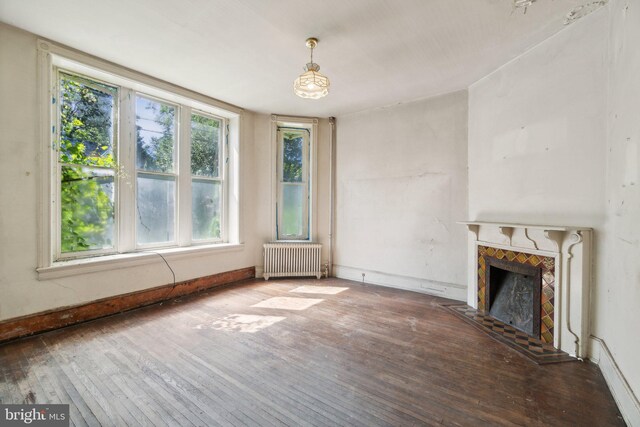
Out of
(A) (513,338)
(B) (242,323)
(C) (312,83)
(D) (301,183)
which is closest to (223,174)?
(D) (301,183)

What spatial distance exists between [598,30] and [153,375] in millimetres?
4723

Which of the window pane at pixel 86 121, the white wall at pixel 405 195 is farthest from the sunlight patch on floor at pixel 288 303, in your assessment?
the window pane at pixel 86 121

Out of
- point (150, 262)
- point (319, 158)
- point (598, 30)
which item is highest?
point (598, 30)

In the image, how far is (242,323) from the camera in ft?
10.3

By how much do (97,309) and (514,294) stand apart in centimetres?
491

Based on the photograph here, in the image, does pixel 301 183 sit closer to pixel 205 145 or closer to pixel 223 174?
pixel 223 174

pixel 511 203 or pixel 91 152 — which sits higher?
pixel 91 152

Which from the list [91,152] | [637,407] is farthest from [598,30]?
[91,152]

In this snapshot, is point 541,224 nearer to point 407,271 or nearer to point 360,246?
point 407,271

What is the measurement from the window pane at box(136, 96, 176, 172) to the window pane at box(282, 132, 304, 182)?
1.95 meters

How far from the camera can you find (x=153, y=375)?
2137 millimetres

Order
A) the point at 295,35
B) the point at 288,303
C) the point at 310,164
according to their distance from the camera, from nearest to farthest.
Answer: the point at 295,35 → the point at 288,303 → the point at 310,164

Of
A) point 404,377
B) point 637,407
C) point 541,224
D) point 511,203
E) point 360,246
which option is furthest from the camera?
point 360,246

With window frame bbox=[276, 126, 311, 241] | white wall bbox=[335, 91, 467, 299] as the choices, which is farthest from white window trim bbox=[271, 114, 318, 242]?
white wall bbox=[335, 91, 467, 299]
